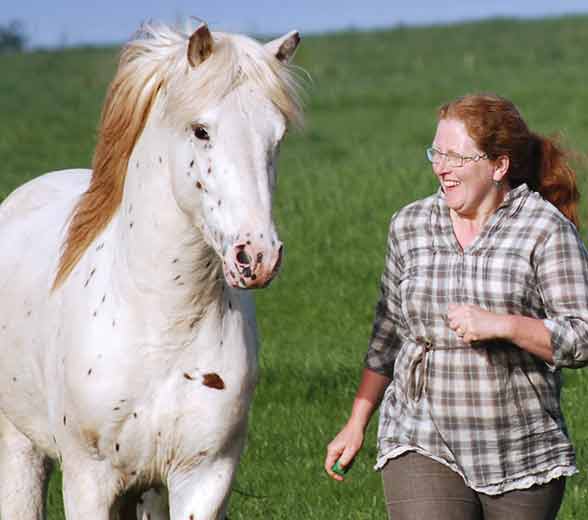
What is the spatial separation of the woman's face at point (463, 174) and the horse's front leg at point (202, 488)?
110cm

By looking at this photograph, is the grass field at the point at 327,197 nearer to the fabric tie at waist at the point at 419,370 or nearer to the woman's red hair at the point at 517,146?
the woman's red hair at the point at 517,146

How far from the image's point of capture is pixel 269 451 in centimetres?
718

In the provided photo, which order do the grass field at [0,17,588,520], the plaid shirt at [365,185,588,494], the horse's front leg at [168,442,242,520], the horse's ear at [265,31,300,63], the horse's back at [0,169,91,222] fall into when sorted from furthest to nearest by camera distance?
the grass field at [0,17,588,520]
the horse's back at [0,169,91,222]
the horse's front leg at [168,442,242,520]
the horse's ear at [265,31,300,63]
the plaid shirt at [365,185,588,494]

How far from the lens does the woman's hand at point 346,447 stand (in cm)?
440

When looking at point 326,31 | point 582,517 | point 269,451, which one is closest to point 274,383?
point 269,451

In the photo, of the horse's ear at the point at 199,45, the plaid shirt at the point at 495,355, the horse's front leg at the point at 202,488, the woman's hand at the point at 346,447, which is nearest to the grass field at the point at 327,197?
the horse's ear at the point at 199,45

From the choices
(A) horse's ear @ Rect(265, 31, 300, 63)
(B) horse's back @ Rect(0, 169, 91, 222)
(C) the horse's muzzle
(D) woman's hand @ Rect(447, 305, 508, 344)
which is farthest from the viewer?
(B) horse's back @ Rect(0, 169, 91, 222)

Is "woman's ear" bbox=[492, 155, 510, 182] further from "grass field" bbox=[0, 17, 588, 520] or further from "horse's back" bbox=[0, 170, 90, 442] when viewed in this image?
"horse's back" bbox=[0, 170, 90, 442]

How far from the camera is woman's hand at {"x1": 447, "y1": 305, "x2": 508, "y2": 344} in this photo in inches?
153

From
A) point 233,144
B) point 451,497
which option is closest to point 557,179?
point 451,497

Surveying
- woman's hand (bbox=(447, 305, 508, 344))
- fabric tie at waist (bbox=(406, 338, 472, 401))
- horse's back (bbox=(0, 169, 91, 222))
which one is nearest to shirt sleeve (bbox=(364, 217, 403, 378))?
fabric tie at waist (bbox=(406, 338, 472, 401))

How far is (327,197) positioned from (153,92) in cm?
860

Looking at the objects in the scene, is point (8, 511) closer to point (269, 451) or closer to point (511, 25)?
point (269, 451)

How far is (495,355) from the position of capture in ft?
13.6
